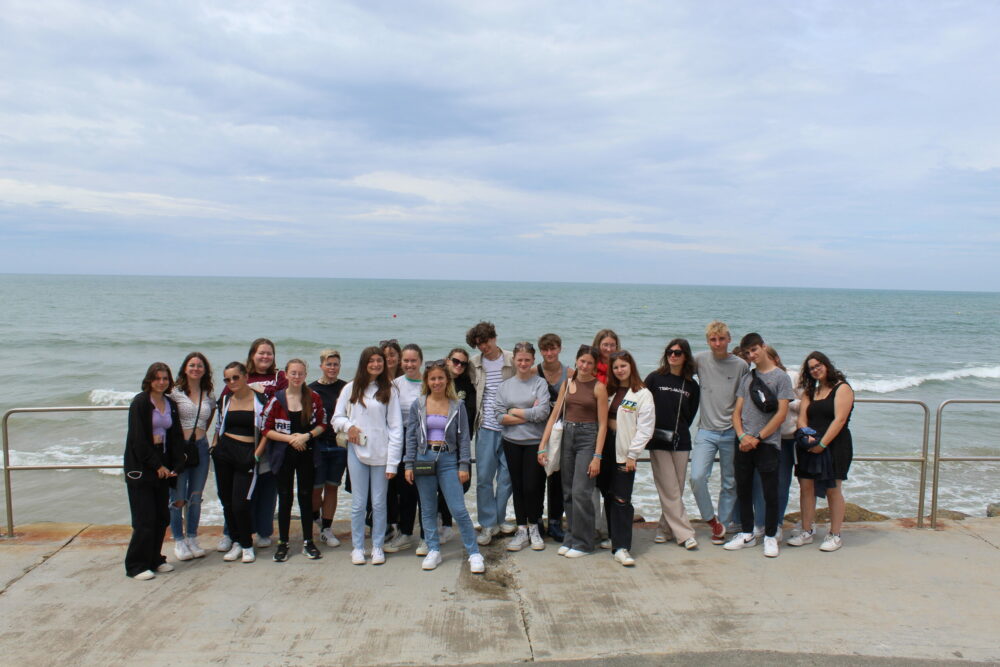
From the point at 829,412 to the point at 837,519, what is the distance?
832 mm

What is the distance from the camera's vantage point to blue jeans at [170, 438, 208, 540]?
4.80m

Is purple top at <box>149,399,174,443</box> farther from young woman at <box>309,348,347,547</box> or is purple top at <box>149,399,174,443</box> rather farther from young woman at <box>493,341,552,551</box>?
young woman at <box>493,341,552,551</box>

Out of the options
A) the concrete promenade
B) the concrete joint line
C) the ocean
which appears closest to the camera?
the concrete promenade

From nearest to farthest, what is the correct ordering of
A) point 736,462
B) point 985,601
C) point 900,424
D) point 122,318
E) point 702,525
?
1. point 985,601
2. point 736,462
3. point 702,525
4. point 900,424
5. point 122,318

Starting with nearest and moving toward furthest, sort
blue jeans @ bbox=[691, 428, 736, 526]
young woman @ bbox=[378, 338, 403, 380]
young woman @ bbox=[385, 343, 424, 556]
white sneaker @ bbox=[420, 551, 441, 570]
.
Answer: white sneaker @ bbox=[420, 551, 441, 570] → young woman @ bbox=[385, 343, 424, 556] → blue jeans @ bbox=[691, 428, 736, 526] → young woman @ bbox=[378, 338, 403, 380]

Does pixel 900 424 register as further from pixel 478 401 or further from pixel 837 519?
pixel 478 401

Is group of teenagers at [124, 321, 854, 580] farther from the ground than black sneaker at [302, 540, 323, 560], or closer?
farther from the ground

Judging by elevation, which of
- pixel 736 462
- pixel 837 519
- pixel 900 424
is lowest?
pixel 900 424

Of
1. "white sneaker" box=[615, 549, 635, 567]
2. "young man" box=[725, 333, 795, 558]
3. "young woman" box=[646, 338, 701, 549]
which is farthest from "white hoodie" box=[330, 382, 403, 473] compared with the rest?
"young man" box=[725, 333, 795, 558]

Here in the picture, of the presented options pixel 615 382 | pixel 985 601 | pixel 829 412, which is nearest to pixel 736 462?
pixel 829 412

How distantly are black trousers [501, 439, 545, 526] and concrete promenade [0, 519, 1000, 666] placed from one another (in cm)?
30

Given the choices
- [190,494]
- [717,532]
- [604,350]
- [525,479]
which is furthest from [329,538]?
[717,532]

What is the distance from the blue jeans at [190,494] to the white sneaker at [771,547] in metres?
4.22

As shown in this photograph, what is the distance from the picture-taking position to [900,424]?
13.5 metres
